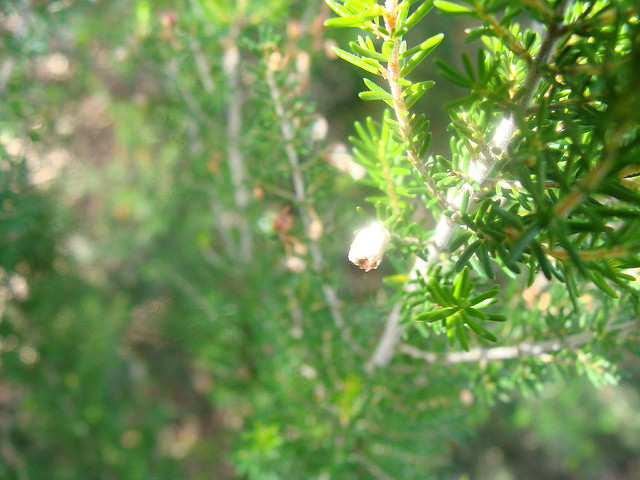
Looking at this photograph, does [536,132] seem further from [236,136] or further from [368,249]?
[236,136]

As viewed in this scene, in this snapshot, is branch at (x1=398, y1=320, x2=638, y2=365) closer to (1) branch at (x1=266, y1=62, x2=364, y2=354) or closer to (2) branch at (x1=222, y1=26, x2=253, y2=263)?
(1) branch at (x1=266, y1=62, x2=364, y2=354)

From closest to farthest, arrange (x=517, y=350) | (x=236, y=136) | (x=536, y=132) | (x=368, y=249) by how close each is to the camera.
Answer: (x=536, y=132)
(x=368, y=249)
(x=517, y=350)
(x=236, y=136)

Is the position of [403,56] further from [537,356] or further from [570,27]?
[537,356]

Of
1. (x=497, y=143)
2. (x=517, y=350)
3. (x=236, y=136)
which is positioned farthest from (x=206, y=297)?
(x=497, y=143)

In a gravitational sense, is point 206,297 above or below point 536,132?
below

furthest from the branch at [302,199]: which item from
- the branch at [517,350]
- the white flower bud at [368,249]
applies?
the white flower bud at [368,249]

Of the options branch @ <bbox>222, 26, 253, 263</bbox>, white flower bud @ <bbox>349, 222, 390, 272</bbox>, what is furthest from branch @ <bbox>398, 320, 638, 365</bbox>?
branch @ <bbox>222, 26, 253, 263</bbox>

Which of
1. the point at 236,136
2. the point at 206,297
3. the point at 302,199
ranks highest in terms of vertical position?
the point at 302,199
